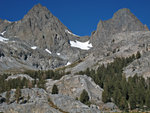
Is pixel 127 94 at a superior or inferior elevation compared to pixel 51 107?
superior

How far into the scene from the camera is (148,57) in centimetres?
16075

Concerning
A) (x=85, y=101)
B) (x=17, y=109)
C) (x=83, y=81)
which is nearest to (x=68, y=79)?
(x=83, y=81)

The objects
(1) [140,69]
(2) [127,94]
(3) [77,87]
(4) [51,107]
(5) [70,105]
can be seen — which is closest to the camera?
(4) [51,107]

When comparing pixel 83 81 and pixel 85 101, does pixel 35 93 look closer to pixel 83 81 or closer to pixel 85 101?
pixel 85 101

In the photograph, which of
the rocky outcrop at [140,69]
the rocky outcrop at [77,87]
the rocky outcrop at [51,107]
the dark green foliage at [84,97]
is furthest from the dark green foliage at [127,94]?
the rocky outcrop at [51,107]

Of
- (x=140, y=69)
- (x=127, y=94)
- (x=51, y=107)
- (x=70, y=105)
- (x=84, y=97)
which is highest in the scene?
(x=140, y=69)

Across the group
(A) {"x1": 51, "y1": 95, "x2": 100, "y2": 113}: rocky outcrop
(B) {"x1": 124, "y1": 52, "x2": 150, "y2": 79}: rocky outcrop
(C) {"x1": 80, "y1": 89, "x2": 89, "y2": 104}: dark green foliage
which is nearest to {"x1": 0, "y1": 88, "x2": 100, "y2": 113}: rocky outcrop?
(A) {"x1": 51, "y1": 95, "x2": 100, "y2": 113}: rocky outcrop

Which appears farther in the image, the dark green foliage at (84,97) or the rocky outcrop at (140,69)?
the rocky outcrop at (140,69)

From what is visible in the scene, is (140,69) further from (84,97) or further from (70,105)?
(70,105)

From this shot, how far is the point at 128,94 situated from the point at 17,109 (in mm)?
61906

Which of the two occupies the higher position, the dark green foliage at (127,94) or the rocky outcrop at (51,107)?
the dark green foliage at (127,94)

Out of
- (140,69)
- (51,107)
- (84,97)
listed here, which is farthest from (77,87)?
(51,107)

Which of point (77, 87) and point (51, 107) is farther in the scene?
point (77, 87)

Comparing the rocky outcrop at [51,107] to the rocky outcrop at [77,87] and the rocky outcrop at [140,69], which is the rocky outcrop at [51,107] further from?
the rocky outcrop at [140,69]
